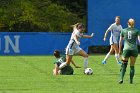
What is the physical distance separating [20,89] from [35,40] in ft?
56.1

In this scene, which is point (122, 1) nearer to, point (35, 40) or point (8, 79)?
point (35, 40)

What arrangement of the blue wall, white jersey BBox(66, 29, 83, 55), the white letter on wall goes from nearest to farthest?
white jersey BBox(66, 29, 83, 55) < the white letter on wall < the blue wall

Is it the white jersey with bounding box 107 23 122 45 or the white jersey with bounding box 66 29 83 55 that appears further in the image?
the white jersey with bounding box 107 23 122 45

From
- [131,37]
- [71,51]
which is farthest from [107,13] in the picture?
[131,37]

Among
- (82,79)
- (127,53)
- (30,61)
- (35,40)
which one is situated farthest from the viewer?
(35,40)

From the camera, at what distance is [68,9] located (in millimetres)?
43688

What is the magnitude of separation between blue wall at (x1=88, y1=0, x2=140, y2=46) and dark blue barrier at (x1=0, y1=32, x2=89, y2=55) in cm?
208

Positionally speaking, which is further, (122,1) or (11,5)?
(11,5)

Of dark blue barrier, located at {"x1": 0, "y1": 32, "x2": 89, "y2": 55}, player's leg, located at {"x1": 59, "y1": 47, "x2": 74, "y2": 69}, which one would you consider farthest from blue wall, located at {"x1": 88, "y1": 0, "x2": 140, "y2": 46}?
player's leg, located at {"x1": 59, "y1": 47, "x2": 74, "y2": 69}

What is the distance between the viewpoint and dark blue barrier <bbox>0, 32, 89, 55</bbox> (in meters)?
32.9

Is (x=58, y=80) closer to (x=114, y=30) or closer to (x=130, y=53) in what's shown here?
(x=130, y=53)

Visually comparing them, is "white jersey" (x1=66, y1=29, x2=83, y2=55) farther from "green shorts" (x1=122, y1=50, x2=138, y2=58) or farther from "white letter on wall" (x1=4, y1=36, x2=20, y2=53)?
"white letter on wall" (x1=4, y1=36, x2=20, y2=53)

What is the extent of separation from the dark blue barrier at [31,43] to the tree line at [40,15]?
7244 millimetres

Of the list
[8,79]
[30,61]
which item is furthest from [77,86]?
[30,61]
